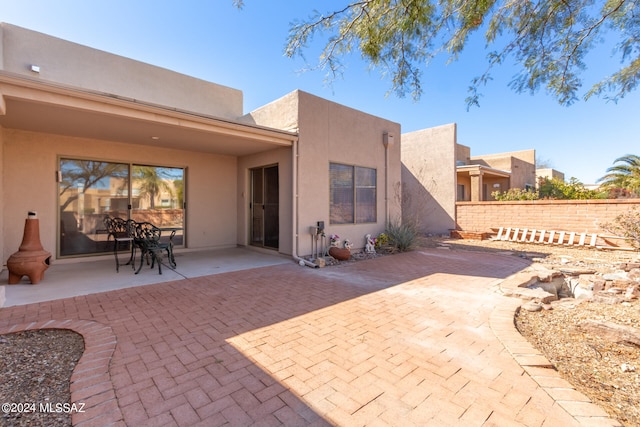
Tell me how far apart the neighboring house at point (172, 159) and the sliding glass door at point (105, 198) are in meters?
0.02

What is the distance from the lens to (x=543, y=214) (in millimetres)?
9906

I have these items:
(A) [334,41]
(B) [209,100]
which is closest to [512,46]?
(A) [334,41]

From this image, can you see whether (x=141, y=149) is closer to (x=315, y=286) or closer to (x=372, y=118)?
(x=315, y=286)

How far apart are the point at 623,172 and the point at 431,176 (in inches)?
445

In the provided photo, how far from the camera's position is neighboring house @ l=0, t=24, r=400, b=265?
5.23 m

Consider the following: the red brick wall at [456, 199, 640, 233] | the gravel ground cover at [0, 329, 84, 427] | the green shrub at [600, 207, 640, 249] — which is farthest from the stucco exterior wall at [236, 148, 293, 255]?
the green shrub at [600, 207, 640, 249]

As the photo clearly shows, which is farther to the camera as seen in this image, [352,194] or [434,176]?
[434,176]

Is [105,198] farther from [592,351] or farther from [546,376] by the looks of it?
[592,351]

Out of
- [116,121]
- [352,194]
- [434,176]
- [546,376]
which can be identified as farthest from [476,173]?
[116,121]

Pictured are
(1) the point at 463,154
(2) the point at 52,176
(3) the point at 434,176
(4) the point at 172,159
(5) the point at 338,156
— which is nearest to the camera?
(2) the point at 52,176

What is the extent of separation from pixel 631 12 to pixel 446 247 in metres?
6.62

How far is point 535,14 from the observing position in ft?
12.4

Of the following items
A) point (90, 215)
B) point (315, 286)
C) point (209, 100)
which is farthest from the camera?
point (209, 100)

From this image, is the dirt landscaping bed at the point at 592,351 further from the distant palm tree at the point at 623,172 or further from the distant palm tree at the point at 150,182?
the distant palm tree at the point at 623,172
